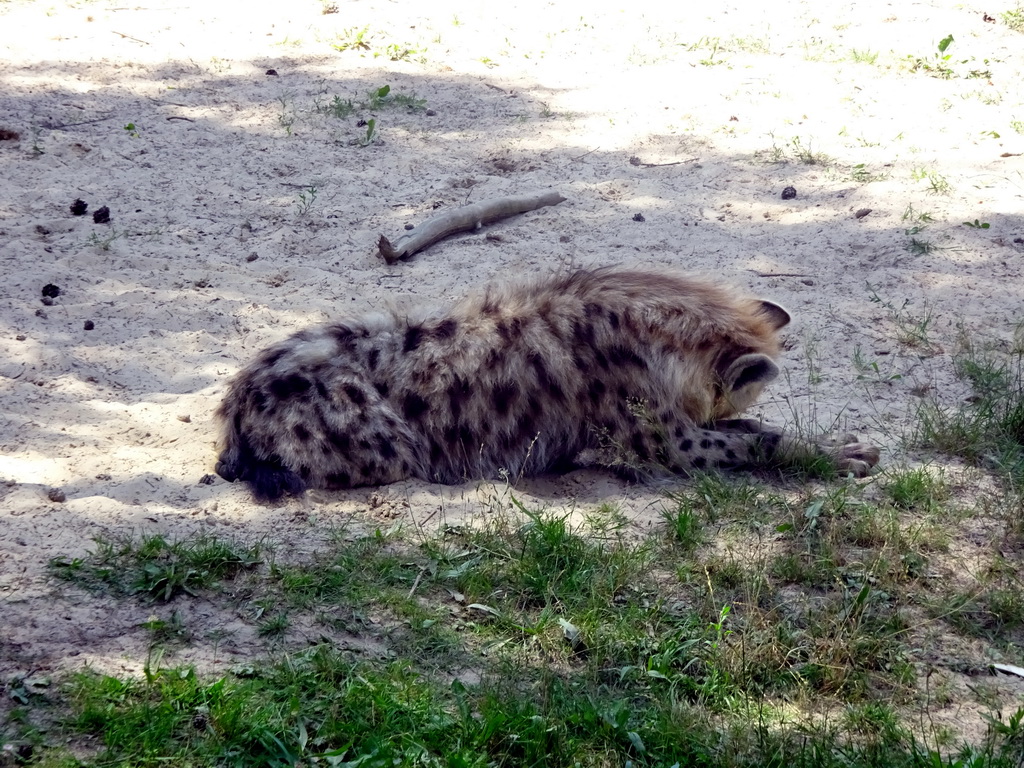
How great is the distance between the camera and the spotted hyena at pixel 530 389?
3746mm

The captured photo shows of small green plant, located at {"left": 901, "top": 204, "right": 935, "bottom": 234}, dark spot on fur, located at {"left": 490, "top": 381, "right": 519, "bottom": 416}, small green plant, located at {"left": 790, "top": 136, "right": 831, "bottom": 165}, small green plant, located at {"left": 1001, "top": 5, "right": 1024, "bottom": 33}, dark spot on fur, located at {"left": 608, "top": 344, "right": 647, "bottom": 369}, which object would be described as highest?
small green plant, located at {"left": 1001, "top": 5, "right": 1024, "bottom": 33}

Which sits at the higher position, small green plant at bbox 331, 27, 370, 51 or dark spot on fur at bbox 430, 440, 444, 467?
small green plant at bbox 331, 27, 370, 51

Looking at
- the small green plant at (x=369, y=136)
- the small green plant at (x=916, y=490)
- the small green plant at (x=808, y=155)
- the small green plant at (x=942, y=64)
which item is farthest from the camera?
the small green plant at (x=942, y=64)

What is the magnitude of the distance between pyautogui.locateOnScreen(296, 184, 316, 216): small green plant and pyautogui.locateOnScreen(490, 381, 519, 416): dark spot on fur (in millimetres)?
2039

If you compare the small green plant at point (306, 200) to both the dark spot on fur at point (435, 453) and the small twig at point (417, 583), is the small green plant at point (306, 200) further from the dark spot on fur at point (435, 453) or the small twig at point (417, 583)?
the small twig at point (417, 583)

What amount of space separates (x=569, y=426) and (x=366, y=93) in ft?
11.6

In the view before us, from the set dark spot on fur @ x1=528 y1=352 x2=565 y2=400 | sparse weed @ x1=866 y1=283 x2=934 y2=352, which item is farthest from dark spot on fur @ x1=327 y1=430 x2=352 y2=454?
sparse weed @ x1=866 y1=283 x2=934 y2=352

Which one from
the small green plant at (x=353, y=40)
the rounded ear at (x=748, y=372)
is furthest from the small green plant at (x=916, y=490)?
the small green plant at (x=353, y=40)

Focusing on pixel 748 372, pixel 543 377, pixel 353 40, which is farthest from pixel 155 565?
pixel 353 40

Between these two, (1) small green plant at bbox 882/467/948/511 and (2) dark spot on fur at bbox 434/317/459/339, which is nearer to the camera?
(1) small green plant at bbox 882/467/948/511

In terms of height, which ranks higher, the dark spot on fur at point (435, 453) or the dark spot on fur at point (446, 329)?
the dark spot on fur at point (446, 329)

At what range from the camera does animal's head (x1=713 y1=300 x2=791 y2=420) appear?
3.90 metres

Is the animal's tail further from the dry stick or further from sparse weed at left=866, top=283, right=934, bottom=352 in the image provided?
sparse weed at left=866, top=283, right=934, bottom=352

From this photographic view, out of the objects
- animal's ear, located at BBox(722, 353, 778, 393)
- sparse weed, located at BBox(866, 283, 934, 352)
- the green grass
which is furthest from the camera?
sparse weed, located at BBox(866, 283, 934, 352)
